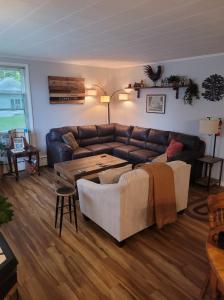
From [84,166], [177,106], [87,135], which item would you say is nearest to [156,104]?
[177,106]

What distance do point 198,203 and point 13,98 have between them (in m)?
4.34

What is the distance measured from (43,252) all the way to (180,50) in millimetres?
3740

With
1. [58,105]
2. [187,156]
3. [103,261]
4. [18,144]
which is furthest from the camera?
[58,105]

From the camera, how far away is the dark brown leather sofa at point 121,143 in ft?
14.3

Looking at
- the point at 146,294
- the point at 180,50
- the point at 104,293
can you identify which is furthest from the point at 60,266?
the point at 180,50

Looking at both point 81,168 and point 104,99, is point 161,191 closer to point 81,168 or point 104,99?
point 81,168

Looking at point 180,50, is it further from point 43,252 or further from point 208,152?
point 43,252

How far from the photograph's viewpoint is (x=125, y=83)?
605 cm

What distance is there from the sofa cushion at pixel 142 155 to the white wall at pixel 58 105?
1934 mm

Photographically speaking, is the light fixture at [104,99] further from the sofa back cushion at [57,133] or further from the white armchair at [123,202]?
the white armchair at [123,202]

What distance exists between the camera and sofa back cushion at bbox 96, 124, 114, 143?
5.89m

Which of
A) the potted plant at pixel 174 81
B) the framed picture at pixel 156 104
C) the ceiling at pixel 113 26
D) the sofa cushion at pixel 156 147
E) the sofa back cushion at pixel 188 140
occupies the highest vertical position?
the ceiling at pixel 113 26

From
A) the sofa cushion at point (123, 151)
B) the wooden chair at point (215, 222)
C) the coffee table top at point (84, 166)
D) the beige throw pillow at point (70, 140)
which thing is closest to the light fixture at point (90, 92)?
the beige throw pillow at point (70, 140)

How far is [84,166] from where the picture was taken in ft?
12.6
